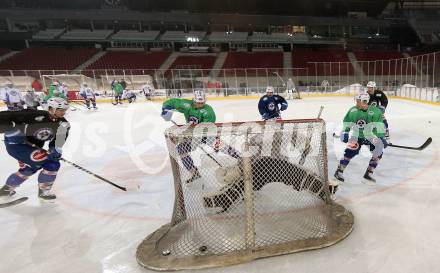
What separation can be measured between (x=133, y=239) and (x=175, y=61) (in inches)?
883

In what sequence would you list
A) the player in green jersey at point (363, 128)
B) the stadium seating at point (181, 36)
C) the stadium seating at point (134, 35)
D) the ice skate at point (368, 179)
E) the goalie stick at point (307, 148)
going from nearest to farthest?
the goalie stick at point (307, 148) < the player in green jersey at point (363, 128) < the ice skate at point (368, 179) < the stadium seating at point (134, 35) < the stadium seating at point (181, 36)

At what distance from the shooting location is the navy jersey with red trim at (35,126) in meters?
3.30

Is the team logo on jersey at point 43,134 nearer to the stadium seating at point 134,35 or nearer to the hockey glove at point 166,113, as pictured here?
the hockey glove at point 166,113

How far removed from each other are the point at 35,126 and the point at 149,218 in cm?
167

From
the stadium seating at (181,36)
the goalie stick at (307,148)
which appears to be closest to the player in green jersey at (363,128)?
the goalie stick at (307,148)

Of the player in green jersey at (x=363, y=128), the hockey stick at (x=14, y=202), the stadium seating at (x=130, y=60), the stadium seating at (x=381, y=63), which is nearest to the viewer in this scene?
the hockey stick at (x=14, y=202)

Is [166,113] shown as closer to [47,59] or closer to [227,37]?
[227,37]

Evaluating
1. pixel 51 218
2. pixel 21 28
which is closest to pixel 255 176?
pixel 51 218

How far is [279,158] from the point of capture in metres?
3.15

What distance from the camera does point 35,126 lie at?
3.46m

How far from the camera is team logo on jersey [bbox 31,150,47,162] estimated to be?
3572 millimetres

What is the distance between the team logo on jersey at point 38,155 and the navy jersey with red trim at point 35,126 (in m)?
0.13

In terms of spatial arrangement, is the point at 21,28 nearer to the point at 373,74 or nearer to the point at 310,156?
the point at 373,74

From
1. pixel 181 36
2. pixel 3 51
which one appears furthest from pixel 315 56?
pixel 3 51
